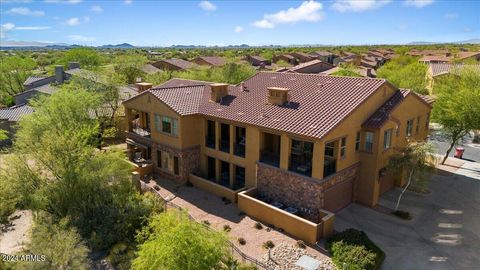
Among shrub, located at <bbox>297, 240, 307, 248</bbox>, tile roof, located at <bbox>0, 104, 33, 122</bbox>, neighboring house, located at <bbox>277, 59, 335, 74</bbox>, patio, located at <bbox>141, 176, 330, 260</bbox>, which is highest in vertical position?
neighboring house, located at <bbox>277, 59, 335, 74</bbox>

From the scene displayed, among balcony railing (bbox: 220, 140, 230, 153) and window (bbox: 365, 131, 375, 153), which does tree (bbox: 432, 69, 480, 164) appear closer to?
window (bbox: 365, 131, 375, 153)

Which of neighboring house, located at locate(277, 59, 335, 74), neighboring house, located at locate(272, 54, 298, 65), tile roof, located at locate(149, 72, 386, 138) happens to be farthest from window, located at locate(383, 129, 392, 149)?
neighboring house, located at locate(272, 54, 298, 65)

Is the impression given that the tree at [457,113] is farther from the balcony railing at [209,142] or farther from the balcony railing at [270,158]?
the balcony railing at [209,142]

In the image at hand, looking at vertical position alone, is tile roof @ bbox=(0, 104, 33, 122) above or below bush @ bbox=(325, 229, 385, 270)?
above

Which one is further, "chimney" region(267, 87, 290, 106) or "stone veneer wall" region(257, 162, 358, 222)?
"chimney" region(267, 87, 290, 106)

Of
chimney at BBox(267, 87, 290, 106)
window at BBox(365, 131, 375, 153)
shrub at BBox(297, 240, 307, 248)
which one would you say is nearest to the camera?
shrub at BBox(297, 240, 307, 248)

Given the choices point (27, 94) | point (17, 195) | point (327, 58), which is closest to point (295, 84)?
point (17, 195)

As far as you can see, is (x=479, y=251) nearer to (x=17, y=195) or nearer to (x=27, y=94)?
(x=17, y=195)
